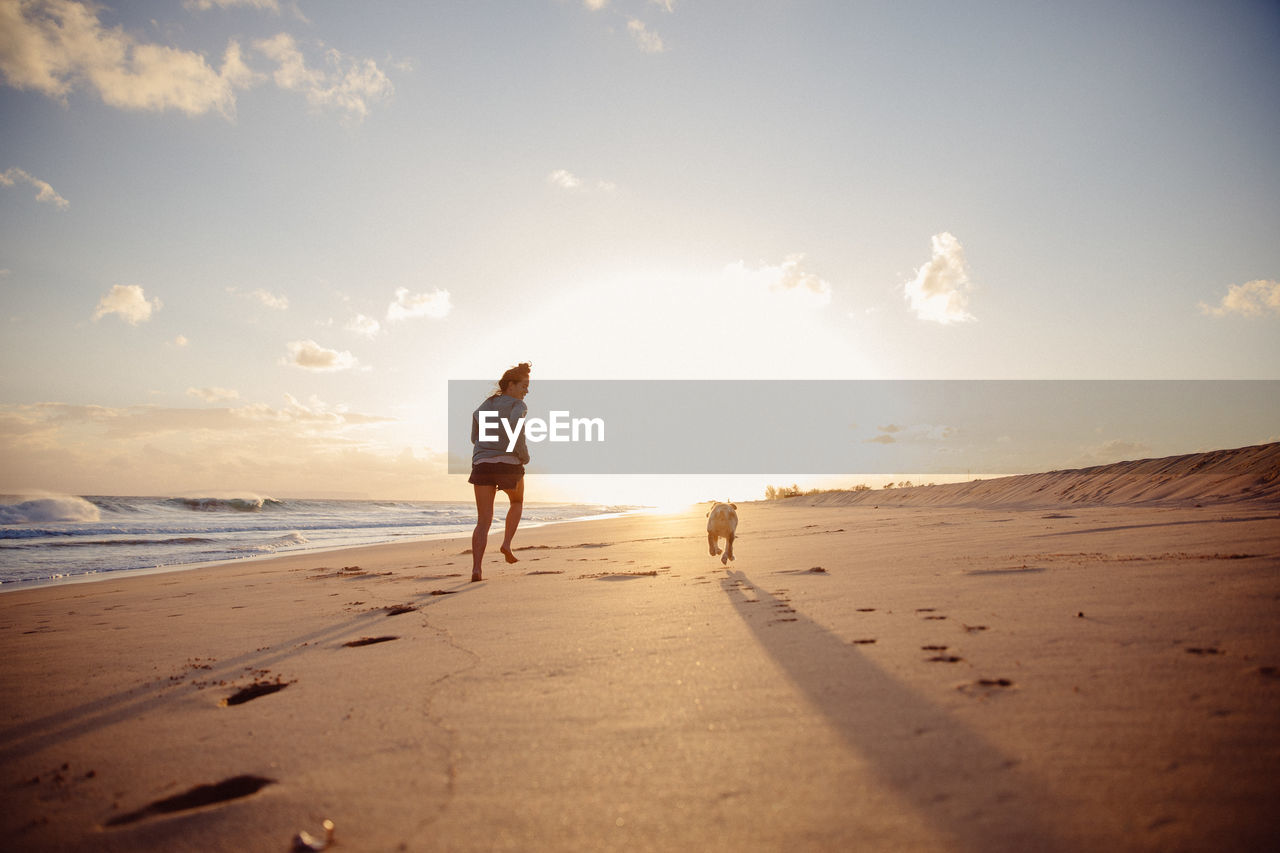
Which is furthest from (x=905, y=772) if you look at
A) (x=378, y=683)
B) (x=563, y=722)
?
(x=378, y=683)

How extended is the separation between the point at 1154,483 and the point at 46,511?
30.8 meters

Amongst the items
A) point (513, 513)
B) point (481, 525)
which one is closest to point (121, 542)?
point (513, 513)

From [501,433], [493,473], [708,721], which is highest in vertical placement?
[501,433]

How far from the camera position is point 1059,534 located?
512 cm

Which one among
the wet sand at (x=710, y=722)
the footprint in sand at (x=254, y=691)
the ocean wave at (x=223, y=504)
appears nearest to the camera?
the wet sand at (x=710, y=722)

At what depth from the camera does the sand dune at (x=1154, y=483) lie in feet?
26.3

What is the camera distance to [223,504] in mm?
32125

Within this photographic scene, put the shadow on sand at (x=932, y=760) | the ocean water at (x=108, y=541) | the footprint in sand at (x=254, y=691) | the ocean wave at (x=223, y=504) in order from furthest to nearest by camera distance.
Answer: the ocean wave at (x=223, y=504) → the ocean water at (x=108, y=541) → the footprint in sand at (x=254, y=691) → the shadow on sand at (x=932, y=760)

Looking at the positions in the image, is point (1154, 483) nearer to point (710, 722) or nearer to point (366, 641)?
point (710, 722)

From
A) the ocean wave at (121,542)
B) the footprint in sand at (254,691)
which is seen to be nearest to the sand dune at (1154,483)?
the footprint in sand at (254,691)

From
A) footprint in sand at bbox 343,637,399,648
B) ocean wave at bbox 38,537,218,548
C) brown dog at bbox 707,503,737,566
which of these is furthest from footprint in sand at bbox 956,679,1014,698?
ocean wave at bbox 38,537,218,548

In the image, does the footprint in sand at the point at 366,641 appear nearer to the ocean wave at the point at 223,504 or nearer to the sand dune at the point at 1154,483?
the sand dune at the point at 1154,483

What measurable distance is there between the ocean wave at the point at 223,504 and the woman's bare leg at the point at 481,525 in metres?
31.5

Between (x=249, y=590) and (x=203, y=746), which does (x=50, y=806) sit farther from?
(x=249, y=590)
